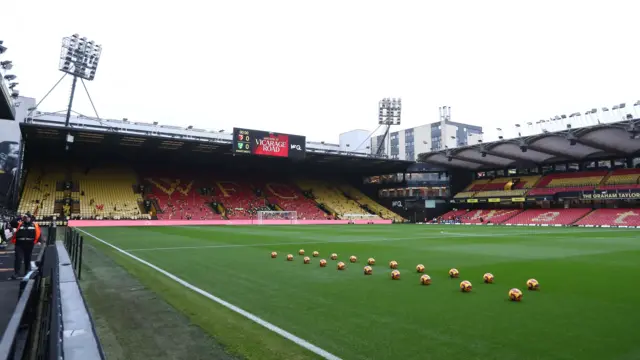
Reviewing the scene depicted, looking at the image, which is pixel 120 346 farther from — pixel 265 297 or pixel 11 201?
pixel 11 201

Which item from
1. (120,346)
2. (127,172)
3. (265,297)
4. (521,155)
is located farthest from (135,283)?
(521,155)

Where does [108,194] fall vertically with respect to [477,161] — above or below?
below

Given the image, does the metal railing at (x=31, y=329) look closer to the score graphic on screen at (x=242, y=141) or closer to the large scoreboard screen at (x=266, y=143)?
the score graphic on screen at (x=242, y=141)

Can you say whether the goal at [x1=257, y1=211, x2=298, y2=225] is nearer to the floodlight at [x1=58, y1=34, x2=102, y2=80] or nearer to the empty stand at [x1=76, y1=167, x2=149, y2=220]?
the empty stand at [x1=76, y1=167, x2=149, y2=220]

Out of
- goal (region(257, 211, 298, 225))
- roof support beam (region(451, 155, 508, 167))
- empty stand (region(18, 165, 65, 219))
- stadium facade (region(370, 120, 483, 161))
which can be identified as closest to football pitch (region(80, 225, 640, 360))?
empty stand (region(18, 165, 65, 219))

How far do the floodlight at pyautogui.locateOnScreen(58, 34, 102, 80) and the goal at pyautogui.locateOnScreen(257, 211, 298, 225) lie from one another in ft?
80.2

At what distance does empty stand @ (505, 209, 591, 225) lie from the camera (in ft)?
153

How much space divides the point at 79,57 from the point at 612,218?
6022 cm

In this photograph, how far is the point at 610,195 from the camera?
146 ft

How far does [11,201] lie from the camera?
37.8 meters

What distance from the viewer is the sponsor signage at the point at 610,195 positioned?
42438 mm

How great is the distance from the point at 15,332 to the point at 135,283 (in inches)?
250

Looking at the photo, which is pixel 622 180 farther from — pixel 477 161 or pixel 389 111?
pixel 389 111

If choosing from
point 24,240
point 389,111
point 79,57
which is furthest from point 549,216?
point 79,57
